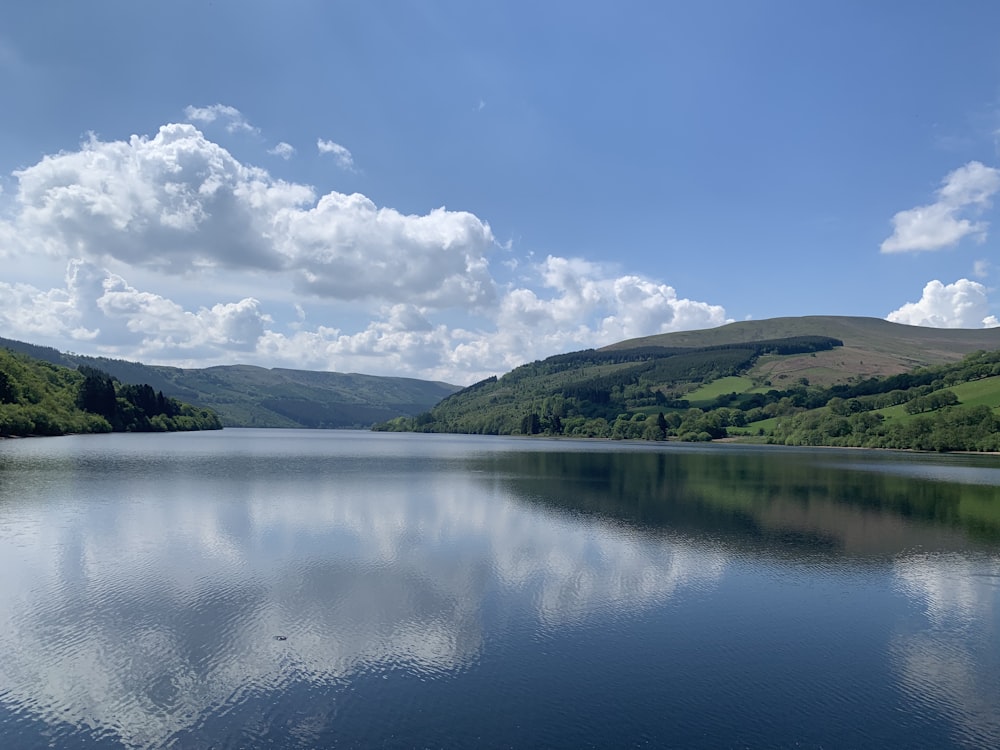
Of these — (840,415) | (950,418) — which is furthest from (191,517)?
(840,415)

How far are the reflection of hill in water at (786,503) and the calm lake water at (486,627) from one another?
572 millimetres

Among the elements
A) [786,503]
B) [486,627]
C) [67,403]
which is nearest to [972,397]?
[786,503]

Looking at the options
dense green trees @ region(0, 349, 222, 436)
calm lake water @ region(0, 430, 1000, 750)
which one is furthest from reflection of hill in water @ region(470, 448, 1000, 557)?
dense green trees @ region(0, 349, 222, 436)

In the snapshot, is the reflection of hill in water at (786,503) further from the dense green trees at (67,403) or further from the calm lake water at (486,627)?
the dense green trees at (67,403)

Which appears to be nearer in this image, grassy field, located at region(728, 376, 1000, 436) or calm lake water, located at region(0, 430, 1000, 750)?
calm lake water, located at region(0, 430, 1000, 750)

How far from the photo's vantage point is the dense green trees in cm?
12519

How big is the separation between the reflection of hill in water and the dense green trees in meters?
97.2

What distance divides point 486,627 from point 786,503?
146ft

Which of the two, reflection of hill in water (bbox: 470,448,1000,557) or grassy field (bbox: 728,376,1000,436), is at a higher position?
grassy field (bbox: 728,376,1000,436)

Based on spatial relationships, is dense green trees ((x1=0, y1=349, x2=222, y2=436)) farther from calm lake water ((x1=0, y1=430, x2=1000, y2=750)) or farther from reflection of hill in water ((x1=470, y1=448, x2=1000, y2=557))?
reflection of hill in water ((x1=470, y1=448, x2=1000, y2=557))

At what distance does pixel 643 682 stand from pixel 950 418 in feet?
553

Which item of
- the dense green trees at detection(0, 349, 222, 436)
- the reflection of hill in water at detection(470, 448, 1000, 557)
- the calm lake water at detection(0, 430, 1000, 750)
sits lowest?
the calm lake water at detection(0, 430, 1000, 750)

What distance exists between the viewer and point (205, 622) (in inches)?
887

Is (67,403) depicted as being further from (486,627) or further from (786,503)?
(486,627)
